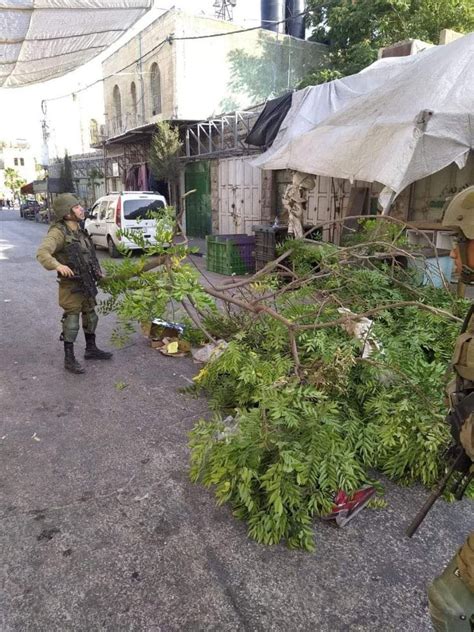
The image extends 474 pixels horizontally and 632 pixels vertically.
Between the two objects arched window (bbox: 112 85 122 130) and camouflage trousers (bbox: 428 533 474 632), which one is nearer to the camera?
camouflage trousers (bbox: 428 533 474 632)

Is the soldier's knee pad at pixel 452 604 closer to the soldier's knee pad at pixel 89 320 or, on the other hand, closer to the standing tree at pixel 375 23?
the soldier's knee pad at pixel 89 320

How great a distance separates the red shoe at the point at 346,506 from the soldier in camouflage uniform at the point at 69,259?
3.06 meters

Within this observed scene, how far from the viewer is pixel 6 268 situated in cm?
1095

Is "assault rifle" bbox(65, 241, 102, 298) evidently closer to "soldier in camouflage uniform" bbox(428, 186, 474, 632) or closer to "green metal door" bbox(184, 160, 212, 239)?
"soldier in camouflage uniform" bbox(428, 186, 474, 632)

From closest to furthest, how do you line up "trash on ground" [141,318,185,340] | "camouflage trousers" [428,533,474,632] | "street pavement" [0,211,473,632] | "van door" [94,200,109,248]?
1. "camouflage trousers" [428,533,474,632]
2. "street pavement" [0,211,473,632]
3. "trash on ground" [141,318,185,340]
4. "van door" [94,200,109,248]

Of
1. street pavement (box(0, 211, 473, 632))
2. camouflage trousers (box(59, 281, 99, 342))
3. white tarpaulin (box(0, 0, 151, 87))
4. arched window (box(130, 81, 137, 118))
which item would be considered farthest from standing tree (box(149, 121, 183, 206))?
street pavement (box(0, 211, 473, 632))

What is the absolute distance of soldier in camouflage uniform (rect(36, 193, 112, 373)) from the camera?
4347mm

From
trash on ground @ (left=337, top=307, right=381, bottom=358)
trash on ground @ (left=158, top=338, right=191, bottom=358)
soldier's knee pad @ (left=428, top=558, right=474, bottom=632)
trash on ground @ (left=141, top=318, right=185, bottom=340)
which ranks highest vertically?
trash on ground @ (left=337, top=307, right=381, bottom=358)

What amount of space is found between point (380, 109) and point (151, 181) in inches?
604

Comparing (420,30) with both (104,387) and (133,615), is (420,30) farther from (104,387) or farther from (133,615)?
(133,615)

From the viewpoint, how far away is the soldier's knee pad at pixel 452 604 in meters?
1.53

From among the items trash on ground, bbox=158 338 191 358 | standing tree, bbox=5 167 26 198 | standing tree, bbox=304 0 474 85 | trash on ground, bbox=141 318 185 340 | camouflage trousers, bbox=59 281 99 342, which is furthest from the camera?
standing tree, bbox=5 167 26 198

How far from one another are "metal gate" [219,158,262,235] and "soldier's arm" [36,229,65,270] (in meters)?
9.79

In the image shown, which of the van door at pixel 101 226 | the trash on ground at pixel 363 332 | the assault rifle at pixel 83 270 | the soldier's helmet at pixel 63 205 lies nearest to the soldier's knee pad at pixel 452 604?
the trash on ground at pixel 363 332
